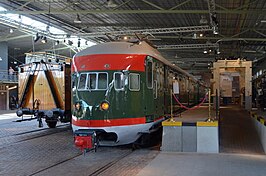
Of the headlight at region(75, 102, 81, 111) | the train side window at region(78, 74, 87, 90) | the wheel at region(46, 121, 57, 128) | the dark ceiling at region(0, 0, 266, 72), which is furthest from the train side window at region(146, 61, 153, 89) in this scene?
the wheel at region(46, 121, 57, 128)

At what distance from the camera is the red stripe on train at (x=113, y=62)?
9.48 m

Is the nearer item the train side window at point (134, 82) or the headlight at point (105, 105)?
the headlight at point (105, 105)

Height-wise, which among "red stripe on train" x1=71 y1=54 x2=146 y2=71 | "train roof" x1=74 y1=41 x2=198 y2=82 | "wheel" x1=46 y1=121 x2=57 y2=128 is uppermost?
"train roof" x1=74 y1=41 x2=198 y2=82

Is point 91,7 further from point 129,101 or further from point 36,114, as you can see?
point 129,101

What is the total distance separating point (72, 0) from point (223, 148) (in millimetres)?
11217

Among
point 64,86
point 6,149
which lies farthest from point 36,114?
point 6,149

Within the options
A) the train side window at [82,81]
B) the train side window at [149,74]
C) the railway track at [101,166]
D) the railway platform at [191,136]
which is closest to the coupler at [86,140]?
the railway track at [101,166]

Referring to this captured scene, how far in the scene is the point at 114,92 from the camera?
940cm

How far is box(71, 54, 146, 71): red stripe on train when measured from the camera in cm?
948

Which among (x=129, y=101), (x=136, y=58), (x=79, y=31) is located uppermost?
(x=79, y=31)

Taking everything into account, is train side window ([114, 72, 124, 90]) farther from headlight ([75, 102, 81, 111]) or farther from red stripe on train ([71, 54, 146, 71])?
headlight ([75, 102, 81, 111])

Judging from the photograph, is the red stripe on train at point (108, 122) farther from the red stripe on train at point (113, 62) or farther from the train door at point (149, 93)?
the red stripe on train at point (113, 62)

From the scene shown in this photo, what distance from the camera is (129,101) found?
31.0 ft

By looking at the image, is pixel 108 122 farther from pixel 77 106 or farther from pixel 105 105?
pixel 77 106
